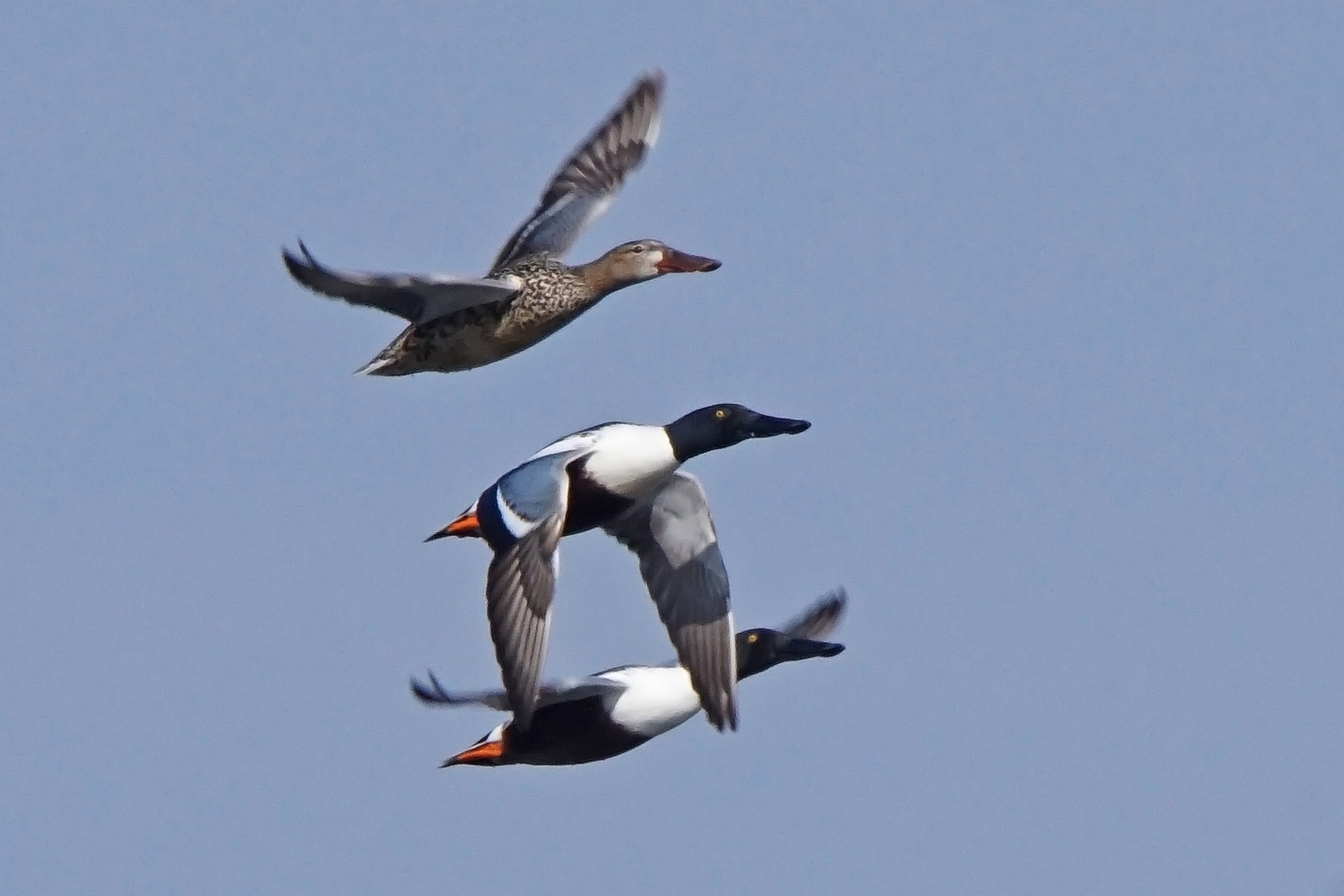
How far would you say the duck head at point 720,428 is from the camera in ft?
51.3

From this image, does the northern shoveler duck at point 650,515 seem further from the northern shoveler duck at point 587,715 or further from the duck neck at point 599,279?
Answer: the duck neck at point 599,279

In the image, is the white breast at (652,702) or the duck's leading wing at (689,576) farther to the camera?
the white breast at (652,702)

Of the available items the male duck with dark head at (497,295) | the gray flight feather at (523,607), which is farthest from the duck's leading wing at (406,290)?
the gray flight feather at (523,607)

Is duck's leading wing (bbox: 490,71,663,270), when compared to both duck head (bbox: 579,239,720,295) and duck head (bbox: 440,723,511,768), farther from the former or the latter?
duck head (bbox: 440,723,511,768)

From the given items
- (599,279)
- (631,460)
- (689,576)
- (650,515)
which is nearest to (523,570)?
(631,460)

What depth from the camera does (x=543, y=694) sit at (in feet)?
51.3

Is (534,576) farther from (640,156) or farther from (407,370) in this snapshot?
(640,156)

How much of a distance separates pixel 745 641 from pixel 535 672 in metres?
3.18

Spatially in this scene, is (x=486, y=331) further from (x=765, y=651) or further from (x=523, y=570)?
(x=765, y=651)

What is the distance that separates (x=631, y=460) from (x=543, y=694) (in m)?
1.38

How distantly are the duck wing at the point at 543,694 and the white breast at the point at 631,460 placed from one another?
1117mm

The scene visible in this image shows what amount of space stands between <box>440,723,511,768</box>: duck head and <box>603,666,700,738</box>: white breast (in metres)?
0.64

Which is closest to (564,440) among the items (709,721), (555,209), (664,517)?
(664,517)

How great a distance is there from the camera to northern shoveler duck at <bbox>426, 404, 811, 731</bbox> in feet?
47.7
